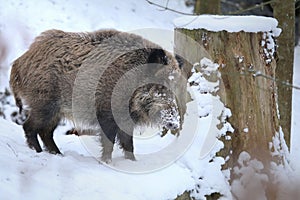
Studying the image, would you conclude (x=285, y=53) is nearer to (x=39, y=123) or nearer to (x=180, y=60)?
(x=180, y=60)

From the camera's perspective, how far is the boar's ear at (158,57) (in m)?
4.56

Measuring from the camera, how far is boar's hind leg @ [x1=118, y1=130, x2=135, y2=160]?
4617 mm

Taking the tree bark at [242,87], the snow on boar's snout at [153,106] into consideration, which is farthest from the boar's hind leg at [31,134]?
the tree bark at [242,87]

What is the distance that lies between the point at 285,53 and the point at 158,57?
1.60 metres

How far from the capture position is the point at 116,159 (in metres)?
4.64

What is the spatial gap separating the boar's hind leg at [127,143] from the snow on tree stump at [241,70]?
828mm

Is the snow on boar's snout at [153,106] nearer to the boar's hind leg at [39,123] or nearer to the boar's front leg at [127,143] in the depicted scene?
the boar's front leg at [127,143]

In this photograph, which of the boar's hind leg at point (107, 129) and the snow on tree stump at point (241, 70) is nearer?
the snow on tree stump at point (241, 70)

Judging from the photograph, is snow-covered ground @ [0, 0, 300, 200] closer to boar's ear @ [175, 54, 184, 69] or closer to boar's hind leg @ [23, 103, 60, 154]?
boar's hind leg @ [23, 103, 60, 154]

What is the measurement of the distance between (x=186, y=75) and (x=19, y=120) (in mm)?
3531

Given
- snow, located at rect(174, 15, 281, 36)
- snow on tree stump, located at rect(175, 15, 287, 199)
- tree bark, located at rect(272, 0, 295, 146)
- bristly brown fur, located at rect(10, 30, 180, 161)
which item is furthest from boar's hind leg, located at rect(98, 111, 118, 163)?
tree bark, located at rect(272, 0, 295, 146)

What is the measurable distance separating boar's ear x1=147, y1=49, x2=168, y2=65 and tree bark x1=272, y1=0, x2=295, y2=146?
143 cm

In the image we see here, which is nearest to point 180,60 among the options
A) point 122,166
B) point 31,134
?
point 122,166

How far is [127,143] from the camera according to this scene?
4.68 metres
